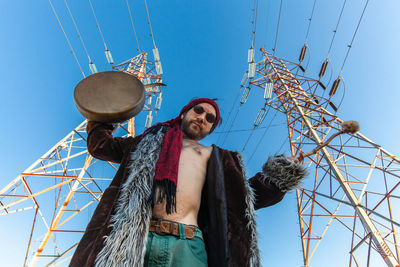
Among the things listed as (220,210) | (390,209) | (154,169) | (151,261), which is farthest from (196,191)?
(390,209)

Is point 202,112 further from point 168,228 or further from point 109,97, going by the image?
point 168,228

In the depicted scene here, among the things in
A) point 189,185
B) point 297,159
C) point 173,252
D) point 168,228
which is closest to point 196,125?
point 189,185

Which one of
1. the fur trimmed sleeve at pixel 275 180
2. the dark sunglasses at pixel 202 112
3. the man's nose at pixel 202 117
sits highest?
the dark sunglasses at pixel 202 112

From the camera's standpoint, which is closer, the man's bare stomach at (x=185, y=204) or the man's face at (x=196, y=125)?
the man's bare stomach at (x=185, y=204)

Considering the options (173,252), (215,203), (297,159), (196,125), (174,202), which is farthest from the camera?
(196,125)

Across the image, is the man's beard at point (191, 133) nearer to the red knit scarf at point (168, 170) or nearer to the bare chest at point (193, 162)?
the bare chest at point (193, 162)

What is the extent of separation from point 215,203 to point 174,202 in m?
0.29

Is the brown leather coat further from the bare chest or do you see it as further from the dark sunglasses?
the dark sunglasses

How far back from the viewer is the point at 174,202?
1.33 meters

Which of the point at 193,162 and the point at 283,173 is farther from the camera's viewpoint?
the point at 193,162

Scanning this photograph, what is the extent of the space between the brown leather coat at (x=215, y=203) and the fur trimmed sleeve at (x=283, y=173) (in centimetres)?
5

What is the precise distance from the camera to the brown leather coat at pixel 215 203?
46.1 inches

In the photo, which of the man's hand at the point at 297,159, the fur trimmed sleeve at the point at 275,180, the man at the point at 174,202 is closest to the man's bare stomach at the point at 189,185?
the man at the point at 174,202

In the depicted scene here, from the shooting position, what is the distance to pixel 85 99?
161 cm
